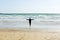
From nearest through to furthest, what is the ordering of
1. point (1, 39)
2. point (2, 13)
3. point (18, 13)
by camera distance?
point (1, 39), point (2, 13), point (18, 13)

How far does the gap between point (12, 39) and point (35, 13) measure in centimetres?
2033

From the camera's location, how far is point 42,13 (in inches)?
1018

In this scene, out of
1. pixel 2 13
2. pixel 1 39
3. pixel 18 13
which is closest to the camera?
pixel 1 39

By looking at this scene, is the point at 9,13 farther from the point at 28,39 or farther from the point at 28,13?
the point at 28,39

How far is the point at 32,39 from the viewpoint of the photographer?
6078mm

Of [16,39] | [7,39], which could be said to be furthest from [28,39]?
[7,39]

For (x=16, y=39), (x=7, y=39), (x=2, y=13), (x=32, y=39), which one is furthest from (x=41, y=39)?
(x=2, y=13)

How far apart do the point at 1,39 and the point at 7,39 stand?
0.91 feet

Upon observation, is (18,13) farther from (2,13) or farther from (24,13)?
(2,13)

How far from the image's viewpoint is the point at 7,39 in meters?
5.99

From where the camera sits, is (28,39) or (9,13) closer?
(28,39)

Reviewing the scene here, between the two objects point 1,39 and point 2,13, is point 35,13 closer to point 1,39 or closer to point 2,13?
point 2,13

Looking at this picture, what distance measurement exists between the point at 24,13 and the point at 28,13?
32.1 inches

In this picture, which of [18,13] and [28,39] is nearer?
[28,39]
